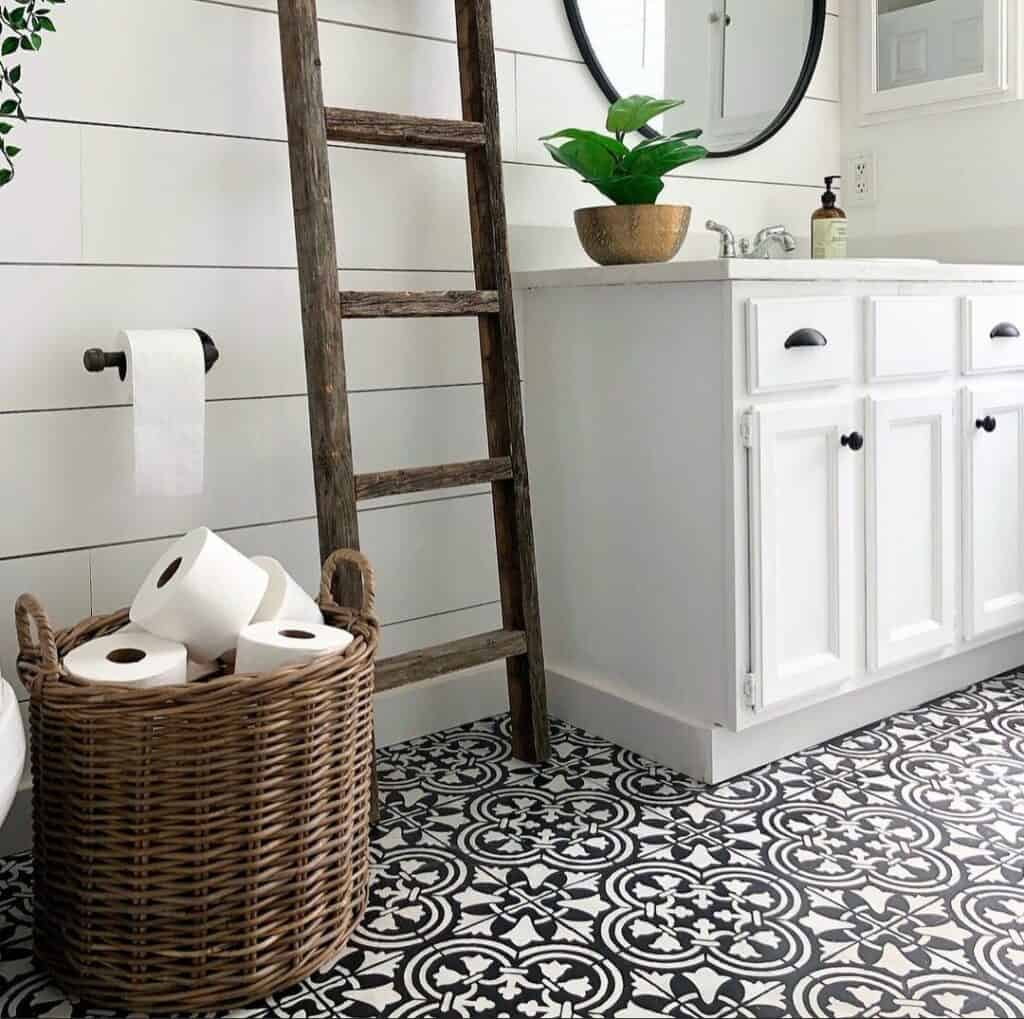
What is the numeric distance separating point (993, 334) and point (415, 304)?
1.19 m

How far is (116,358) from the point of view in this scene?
1748mm

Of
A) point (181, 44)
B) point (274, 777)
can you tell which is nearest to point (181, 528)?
point (274, 777)

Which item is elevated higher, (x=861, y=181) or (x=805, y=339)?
(x=861, y=181)

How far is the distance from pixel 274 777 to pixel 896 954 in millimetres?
817

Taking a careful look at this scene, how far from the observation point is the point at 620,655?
2.21 m

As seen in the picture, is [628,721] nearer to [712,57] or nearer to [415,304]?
[415,304]

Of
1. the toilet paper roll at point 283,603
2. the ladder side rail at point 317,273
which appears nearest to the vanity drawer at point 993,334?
the ladder side rail at point 317,273

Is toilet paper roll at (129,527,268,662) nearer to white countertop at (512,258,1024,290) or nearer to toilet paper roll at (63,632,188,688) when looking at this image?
toilet paper roll at (63,632,188,688)

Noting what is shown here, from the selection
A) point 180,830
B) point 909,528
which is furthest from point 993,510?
point 180,830

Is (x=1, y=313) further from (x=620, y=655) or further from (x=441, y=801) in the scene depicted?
(x=620, y=655)

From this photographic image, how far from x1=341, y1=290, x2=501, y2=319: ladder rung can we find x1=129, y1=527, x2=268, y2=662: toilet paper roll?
1.70ft

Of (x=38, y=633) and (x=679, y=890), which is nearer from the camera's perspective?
(x=38, y=633)

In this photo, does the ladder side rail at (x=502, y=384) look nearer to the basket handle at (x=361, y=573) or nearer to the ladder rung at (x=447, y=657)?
the ladder rung at (x=447, y=657)

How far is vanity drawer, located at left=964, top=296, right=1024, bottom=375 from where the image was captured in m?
2.27
